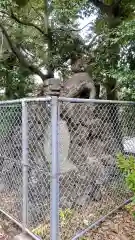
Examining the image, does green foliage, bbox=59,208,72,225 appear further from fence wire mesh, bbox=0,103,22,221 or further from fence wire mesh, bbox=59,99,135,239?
fence wire mesh, bbox=0,103,22,221

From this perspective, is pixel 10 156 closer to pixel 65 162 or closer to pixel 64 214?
pixel 65 162

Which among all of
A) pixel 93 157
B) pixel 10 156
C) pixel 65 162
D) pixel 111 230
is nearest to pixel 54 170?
pixel 65 162

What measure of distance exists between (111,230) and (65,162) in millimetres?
914

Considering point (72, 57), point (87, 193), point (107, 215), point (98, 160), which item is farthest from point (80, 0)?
point (107, 215)

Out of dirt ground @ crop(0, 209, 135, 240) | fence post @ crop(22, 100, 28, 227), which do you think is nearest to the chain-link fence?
fence post @ crop(22, 100, 28, 227)

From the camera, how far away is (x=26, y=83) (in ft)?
20.1

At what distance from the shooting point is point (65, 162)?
2.96 metres

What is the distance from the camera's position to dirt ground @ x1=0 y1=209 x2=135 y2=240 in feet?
8.47

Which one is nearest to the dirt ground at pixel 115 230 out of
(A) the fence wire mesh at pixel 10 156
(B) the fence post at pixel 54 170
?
(B) the fence post at pixel 54 170

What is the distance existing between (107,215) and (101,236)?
0.40 meters

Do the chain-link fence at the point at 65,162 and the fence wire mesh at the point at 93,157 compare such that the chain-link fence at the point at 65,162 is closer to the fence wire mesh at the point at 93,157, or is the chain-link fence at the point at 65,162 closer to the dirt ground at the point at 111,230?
the fence wire mesh at the point at 93,157

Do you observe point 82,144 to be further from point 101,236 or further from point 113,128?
point 101,236

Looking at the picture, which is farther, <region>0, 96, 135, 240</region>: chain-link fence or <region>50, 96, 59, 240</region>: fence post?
<region>0, 96, 135, 240</region>: chain-link fence

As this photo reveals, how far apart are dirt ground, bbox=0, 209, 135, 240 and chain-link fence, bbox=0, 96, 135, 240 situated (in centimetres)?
13
